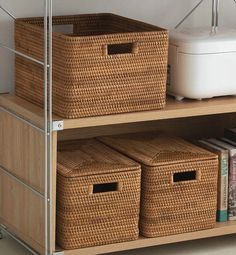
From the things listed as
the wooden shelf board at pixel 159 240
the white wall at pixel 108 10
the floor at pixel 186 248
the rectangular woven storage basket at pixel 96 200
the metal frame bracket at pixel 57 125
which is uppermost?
the white wall at pixel 108 10

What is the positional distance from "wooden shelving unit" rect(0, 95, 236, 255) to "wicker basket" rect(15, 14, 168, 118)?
0.03 metres

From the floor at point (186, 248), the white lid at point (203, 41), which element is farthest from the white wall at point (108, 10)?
the floor at point (186, 248)

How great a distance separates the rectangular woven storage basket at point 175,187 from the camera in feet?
9.06

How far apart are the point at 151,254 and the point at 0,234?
0.53 meters

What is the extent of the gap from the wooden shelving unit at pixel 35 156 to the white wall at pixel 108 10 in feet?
0.46

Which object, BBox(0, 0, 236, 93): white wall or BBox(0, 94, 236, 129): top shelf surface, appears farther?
BBox(0, 0, 236, 93): white wall

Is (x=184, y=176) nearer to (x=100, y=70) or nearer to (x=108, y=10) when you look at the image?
(x=100, y=70)

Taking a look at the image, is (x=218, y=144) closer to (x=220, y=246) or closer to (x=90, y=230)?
(x=220, y=246)

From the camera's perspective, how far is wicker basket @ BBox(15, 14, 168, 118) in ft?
8.42

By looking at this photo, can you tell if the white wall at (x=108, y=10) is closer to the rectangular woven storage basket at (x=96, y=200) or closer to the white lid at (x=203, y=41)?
the white lid at (x=203, y=41)

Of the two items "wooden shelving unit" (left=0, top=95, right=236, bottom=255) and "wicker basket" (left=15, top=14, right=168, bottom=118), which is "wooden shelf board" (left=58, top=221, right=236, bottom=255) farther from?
"wicker basket" (left=15, top=14, right=168, bottom=118)

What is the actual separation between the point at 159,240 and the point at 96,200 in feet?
0.91

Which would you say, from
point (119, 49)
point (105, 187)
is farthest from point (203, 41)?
point (105, 187)

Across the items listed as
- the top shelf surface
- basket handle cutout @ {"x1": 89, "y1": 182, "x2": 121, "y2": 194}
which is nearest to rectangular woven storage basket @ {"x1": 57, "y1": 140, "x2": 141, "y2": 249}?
basket handle cutout @ {"x1": 89, "y1": 182, "x2": 121, "y2": 194}
